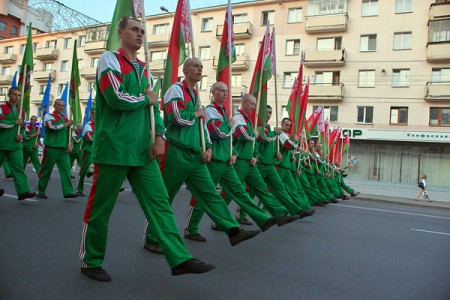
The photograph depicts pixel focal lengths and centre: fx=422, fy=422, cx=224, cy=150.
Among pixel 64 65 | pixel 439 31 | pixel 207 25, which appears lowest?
pixel 64 65

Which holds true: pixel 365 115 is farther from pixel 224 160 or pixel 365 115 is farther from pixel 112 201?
pixel 112 201

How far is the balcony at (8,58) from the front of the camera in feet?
166

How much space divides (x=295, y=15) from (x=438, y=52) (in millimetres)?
10746

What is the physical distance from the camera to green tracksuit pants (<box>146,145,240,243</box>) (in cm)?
445

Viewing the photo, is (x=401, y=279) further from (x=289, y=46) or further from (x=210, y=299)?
(x=289, y=46)

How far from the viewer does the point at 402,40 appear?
28.9m

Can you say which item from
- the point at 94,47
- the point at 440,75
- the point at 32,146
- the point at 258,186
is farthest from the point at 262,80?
the point at 94,47

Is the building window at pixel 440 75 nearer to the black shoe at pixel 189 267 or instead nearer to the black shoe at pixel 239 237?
the black shoe at pixel 239 237

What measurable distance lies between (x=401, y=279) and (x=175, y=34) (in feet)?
12.8

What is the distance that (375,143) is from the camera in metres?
29.4

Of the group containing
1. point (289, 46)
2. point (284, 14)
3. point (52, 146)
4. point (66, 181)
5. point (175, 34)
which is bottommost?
point (66, 181)

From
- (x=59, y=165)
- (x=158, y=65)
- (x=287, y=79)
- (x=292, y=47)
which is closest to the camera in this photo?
(x=59, y=165)

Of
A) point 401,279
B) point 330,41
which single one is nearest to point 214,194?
point 401,279

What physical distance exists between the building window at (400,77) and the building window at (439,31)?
2.54m
